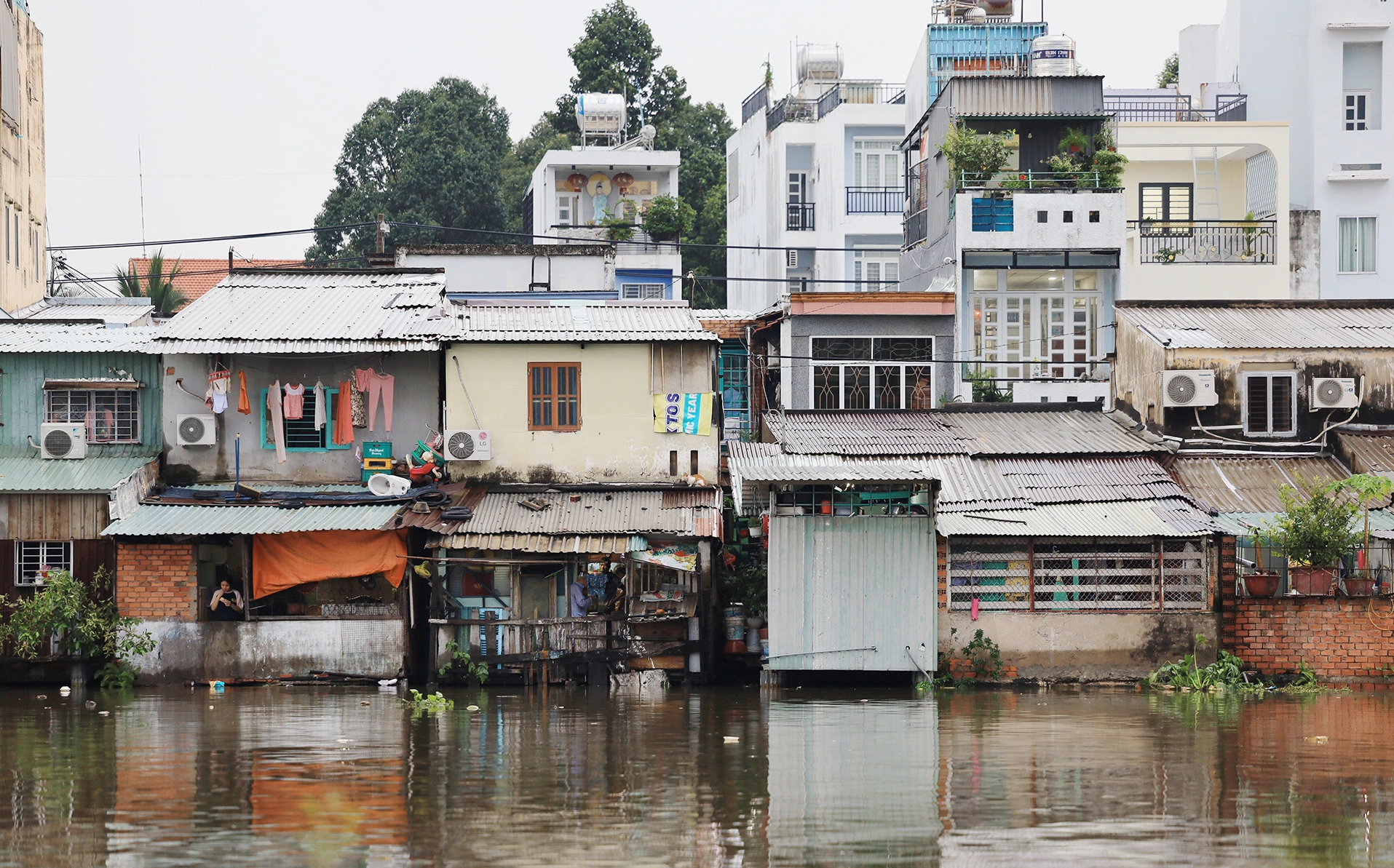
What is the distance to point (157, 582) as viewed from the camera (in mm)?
23688

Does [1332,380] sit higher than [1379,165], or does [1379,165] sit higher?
[1379,165]

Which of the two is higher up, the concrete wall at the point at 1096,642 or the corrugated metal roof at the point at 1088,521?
the corrugated metal roof at the point at 1088,521

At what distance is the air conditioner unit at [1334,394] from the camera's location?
25500 millimetres

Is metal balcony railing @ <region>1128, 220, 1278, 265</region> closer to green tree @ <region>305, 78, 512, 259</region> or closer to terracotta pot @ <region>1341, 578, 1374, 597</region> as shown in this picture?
terracotta pot @ <region>1341, 578, 1374, 597</region>

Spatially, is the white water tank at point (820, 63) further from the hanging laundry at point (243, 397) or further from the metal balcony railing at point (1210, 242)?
the hanging laundry at point (243, 397)

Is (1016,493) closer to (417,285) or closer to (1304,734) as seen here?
(1304,734)

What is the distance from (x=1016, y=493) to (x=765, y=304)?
2819 centimetres

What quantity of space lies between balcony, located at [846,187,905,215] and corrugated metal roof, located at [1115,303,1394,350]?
65.9 feet

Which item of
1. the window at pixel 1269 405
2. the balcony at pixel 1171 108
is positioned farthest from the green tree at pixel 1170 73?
the window at pixel 1269 405

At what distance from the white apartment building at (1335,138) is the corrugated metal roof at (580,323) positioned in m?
20.9

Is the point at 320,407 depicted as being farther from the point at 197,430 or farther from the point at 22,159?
the point at 22,159

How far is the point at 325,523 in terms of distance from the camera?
76.5 feet

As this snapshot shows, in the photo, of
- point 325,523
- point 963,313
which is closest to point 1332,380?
point 963,313

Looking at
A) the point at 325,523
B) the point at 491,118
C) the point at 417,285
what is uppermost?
the point at 491,118
